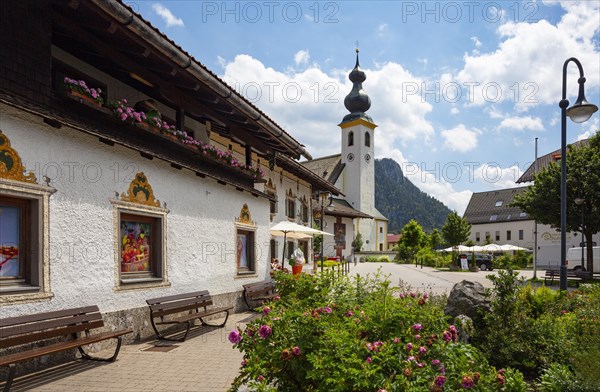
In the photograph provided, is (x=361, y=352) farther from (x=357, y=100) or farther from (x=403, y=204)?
(x=403, y=204)

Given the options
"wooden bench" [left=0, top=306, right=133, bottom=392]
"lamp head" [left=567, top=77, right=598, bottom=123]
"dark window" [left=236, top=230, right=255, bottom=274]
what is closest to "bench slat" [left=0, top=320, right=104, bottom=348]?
"wooden bench" [left=0, top=306, right=133, bottom=392]

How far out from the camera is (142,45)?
6898 mm

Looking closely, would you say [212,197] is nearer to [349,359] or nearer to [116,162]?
[116,162]

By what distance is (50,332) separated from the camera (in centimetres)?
550

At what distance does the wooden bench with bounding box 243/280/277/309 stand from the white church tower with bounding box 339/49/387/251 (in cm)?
4448

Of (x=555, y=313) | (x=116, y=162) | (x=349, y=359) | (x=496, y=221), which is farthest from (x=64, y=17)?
(x=496, y=221)

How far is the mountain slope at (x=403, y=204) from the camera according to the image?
559 ft

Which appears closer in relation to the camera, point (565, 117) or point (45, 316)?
point (45, 316)

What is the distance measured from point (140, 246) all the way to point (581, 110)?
10430 millimetres

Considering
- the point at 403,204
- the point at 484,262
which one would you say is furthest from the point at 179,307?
the point at 403,204

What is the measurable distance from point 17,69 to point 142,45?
1993 mm

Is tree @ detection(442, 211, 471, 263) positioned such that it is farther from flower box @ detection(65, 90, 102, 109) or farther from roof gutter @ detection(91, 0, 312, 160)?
flower box @ detection(65, 90, 102, 109)

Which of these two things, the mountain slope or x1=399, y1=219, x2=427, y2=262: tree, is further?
the mountain slope

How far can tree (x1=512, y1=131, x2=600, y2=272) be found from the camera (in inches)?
787
